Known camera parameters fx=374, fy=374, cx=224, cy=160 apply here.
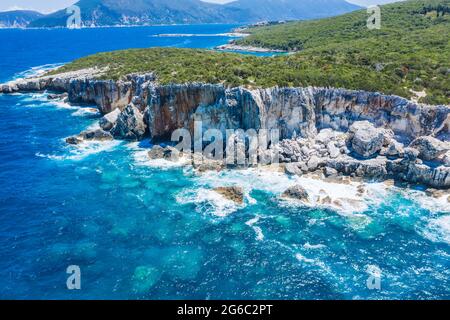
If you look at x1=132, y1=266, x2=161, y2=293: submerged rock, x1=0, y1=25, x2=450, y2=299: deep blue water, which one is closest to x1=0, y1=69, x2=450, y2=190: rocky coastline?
x1=0, y1=25, x2=450, y2=299: deep blue water

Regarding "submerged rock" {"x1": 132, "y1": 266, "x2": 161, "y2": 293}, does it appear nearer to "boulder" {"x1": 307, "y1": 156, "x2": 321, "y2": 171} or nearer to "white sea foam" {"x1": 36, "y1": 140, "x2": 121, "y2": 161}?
"boulder" {"x1": 307, "y1": 156, "x2": 321, "y2": 171}

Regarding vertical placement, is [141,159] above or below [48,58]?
below

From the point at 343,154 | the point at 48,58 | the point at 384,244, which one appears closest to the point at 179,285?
the point at 384,244

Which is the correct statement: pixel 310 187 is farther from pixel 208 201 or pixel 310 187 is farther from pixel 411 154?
pixel 411 154

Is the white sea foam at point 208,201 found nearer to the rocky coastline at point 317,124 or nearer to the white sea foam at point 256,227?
the white sea foam at point 256,227

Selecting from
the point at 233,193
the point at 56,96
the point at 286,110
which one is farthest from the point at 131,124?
the point at 56,96

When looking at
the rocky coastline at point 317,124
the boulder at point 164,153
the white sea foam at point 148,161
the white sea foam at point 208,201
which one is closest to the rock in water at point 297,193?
the rocky coastline at point 317,124

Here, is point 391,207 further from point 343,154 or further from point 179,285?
point 179,285
